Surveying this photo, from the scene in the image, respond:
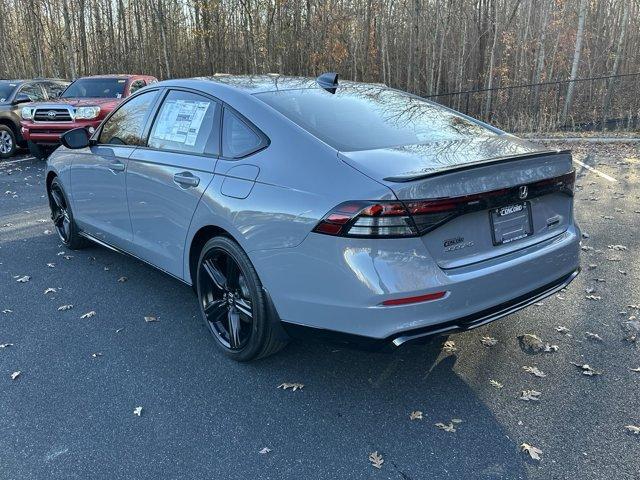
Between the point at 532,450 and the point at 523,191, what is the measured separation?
127 centimetres

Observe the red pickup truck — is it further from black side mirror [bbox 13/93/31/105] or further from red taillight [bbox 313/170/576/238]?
red taillight [bbox 313/170/576/238]

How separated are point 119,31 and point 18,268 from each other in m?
21.0

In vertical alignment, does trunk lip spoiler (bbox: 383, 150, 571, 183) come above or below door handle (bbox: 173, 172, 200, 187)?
above

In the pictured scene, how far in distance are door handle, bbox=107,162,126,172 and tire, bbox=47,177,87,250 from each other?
1.21 m

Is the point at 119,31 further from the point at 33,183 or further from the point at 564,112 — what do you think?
the point at 564,112

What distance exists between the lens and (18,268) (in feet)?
17.2

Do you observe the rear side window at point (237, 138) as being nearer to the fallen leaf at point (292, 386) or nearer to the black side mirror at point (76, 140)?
the fallen leaf at point (292, 386)

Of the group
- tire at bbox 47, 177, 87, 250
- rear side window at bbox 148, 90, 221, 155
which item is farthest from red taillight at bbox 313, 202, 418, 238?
tire at bbox 47, 177, 87, 250

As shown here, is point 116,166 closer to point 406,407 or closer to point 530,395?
point 406,407

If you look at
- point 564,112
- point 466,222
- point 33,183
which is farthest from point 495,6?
point 466,222

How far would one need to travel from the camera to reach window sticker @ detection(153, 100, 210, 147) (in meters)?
3.63

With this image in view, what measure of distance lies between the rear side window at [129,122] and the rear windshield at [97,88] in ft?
23.7

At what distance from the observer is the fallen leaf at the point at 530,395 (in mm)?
2963

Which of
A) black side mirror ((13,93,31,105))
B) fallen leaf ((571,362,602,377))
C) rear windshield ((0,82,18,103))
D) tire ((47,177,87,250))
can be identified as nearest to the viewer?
fallen leaf ((571,362,602,377))
